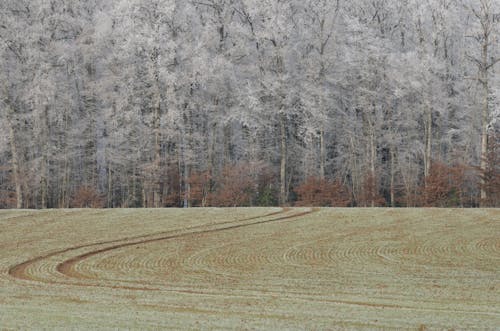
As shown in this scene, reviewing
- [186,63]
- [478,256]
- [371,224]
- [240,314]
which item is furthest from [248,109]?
[240,314]

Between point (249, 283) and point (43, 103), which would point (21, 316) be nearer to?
point (249, 283)

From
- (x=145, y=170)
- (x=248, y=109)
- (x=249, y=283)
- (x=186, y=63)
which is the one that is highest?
(x=186, y=63)

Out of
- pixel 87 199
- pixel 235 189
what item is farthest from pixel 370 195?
pixel 87 199

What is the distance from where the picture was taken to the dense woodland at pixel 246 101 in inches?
1569

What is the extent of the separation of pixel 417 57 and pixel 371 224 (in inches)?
659

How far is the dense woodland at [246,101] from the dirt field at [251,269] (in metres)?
8.13

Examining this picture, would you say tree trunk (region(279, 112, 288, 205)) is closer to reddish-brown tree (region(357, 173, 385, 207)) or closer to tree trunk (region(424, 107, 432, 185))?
reddish-brown tree (region(357, 173, 385, 207))

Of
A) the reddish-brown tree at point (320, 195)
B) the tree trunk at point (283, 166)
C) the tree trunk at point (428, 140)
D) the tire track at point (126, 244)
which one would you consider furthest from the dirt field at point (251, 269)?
the tree trunk at point (428, 140)

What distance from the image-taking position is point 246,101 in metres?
41.5

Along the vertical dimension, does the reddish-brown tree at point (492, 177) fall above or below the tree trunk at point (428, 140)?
below

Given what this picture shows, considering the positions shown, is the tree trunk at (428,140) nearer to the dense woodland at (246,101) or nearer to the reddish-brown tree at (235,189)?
the dense woodland at (246,101)

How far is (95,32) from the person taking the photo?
42281 millimetres

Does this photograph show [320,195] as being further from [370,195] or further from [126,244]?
[126,244]

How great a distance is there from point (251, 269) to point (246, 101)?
77.5ft
